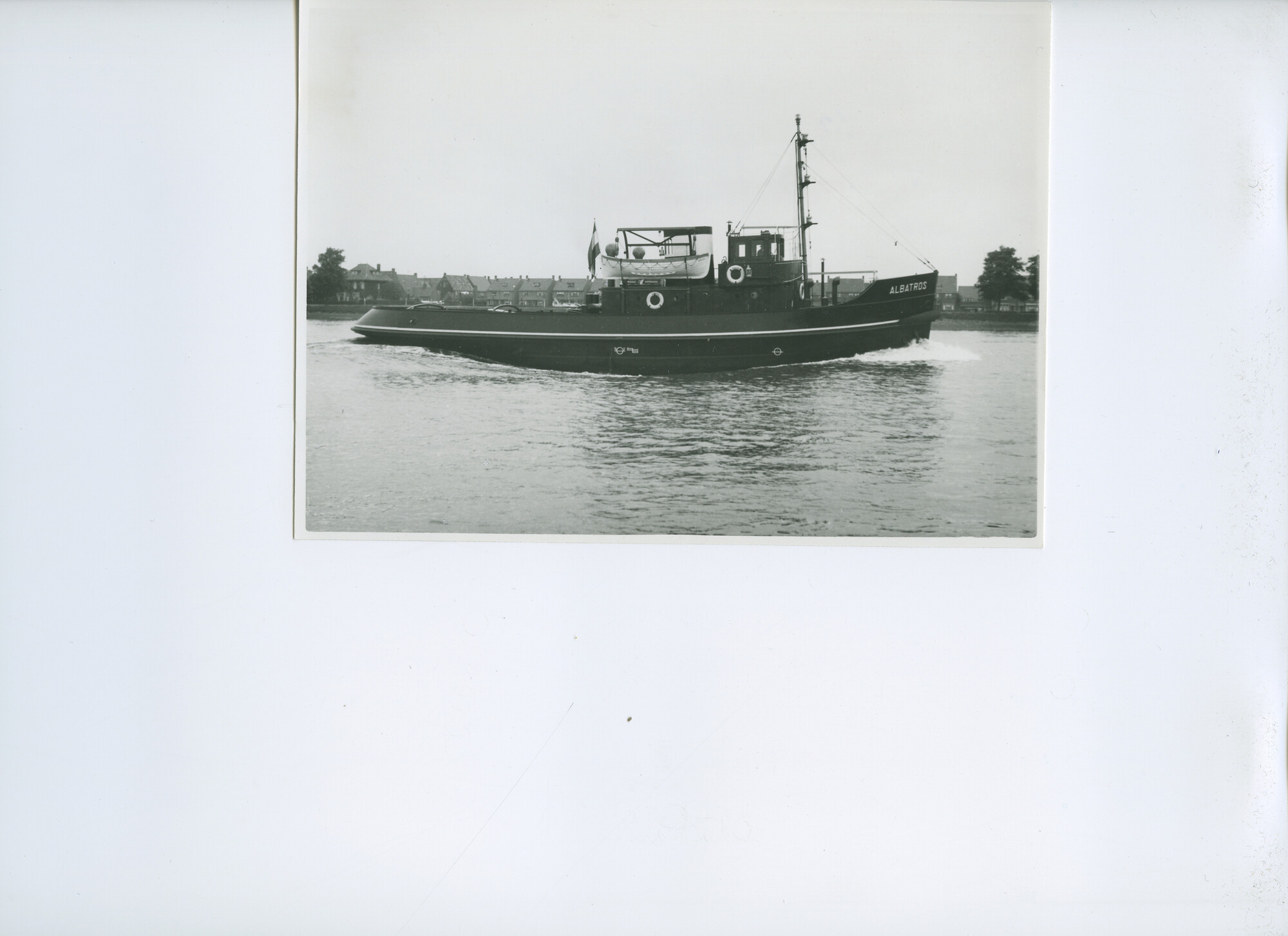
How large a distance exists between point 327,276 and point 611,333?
57 cm

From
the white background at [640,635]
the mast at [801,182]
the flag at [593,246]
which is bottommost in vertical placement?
the white background at [640,635]

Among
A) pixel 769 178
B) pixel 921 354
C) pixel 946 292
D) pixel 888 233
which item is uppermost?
pixel 769 178

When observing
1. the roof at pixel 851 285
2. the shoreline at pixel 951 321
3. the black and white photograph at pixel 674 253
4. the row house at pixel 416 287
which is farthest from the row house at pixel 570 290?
the roof at pixel 851 285

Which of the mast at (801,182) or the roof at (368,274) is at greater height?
the mast at (801,182)

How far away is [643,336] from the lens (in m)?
2.08

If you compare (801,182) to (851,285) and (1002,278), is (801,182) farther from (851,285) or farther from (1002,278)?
(1002,278)

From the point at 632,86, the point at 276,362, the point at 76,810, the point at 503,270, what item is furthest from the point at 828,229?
the point at 76,810

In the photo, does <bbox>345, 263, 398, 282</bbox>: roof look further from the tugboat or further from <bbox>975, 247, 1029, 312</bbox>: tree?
<bbox>975, 247, 1029, 312</bbox>: tree

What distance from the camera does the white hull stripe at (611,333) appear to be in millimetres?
2029

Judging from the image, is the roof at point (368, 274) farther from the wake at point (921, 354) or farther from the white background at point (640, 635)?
the wake at point (921, 354)

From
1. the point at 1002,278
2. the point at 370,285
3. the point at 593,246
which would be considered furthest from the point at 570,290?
the point at 1002,278

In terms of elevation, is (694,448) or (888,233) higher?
(888,233)

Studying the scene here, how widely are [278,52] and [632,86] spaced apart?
70 centimetres

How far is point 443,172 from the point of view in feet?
6.67
